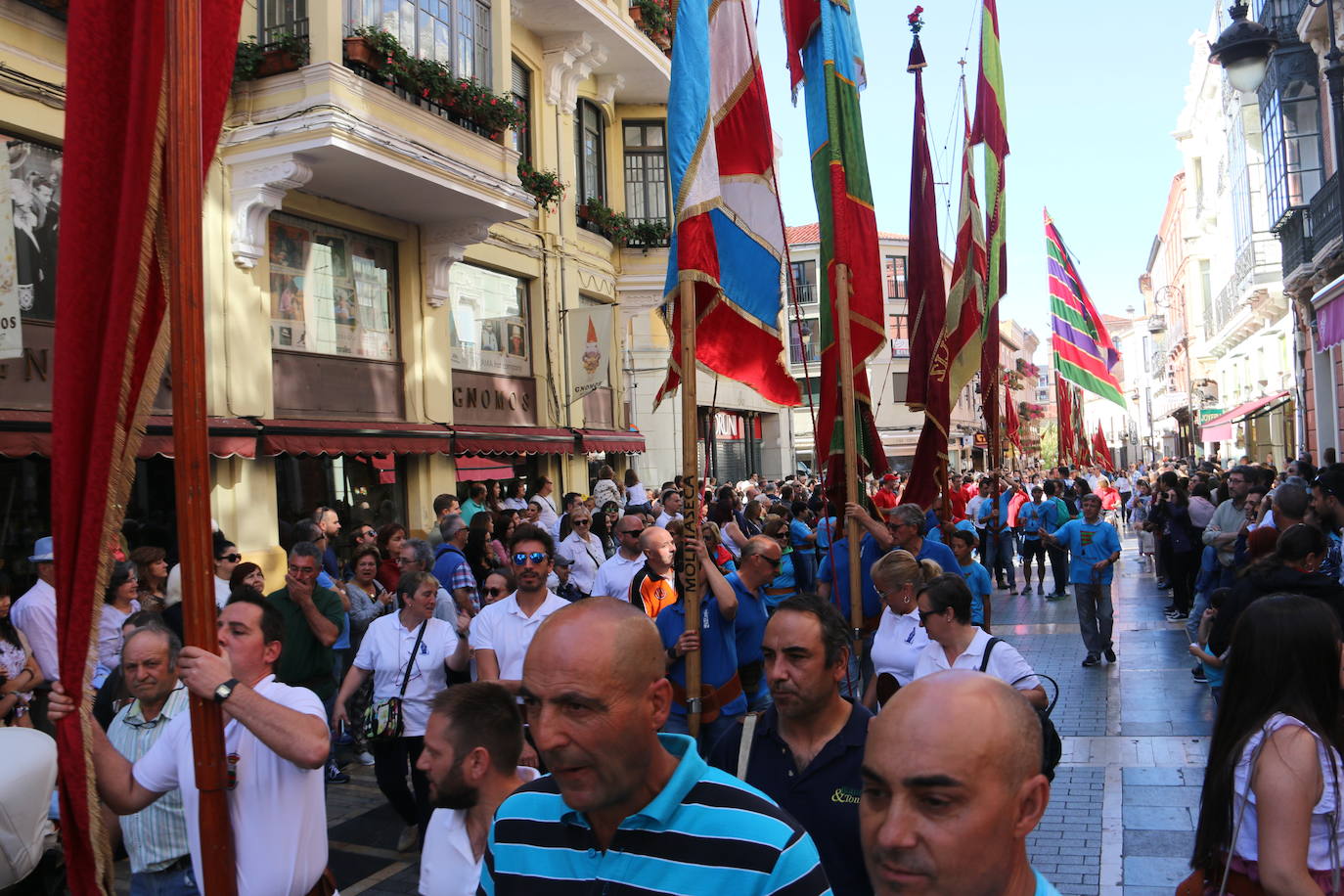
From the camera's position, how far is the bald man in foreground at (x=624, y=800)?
207 cm

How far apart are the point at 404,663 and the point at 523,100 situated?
Result: 14754 mm

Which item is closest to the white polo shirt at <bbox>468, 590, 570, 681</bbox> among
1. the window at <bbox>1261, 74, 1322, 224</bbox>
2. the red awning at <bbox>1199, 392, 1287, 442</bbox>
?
the window at <bbox>1261, 74, 1322, 224</bbox>


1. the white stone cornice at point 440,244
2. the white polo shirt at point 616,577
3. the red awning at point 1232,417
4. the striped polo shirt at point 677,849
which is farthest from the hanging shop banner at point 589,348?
the striped polo shirt at point 677,849

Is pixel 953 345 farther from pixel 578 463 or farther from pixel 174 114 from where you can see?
Answer: pixel 578 463

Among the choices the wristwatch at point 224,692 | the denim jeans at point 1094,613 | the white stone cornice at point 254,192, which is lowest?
the denim jeans at point 1094,613

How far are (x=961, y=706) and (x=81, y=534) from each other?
233cm

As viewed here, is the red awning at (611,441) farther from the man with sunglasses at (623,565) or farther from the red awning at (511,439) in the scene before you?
the man with sunglasses at (623,565)

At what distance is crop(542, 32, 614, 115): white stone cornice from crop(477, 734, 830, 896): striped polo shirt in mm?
18982

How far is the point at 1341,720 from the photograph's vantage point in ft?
10.4

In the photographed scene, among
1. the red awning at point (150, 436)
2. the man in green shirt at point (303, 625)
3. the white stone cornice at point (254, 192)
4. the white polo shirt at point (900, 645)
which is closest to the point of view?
the white polo shirt at point (900, 645)

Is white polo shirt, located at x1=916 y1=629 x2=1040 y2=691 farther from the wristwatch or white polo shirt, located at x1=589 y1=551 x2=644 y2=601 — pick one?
white polo shirt, located at x1=589 y1=551 x2=644 y2=601

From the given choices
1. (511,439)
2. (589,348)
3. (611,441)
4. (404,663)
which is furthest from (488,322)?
(404,663)

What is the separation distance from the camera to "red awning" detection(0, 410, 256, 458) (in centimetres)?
982

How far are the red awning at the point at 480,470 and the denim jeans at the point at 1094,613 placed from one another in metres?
8.96
